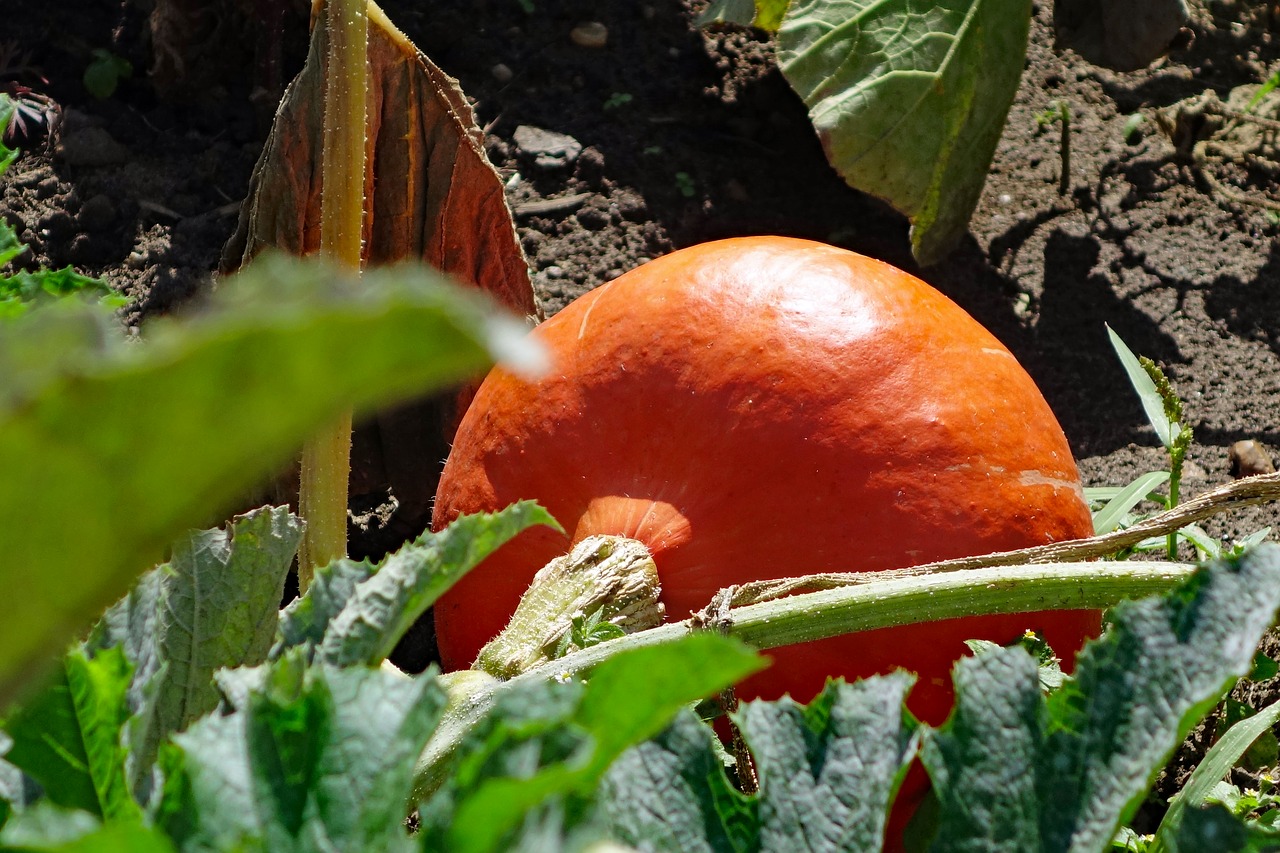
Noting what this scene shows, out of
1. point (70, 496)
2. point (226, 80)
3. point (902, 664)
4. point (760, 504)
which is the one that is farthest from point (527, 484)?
point (226, 80)

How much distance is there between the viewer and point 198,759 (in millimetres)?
837

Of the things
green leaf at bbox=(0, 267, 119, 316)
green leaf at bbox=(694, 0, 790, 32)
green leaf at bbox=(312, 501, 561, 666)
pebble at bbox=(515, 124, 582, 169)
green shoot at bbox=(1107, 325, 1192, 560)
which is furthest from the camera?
pebble at bbox=(515, 124, 582, 169)

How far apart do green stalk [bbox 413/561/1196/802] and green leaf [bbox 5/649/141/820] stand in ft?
1.92

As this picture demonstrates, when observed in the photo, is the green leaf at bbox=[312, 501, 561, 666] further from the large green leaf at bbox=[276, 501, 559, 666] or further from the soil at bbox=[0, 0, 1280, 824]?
the soil at bbox=[0, 0, 1280, 824]

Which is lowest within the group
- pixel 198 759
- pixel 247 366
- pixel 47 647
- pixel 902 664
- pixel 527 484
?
pixel 902 664

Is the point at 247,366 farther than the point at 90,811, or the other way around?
the point at 90,811

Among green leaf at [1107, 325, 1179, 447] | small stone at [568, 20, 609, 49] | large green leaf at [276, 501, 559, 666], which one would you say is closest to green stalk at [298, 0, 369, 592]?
large green leaf at [276, 501, 559, 666]

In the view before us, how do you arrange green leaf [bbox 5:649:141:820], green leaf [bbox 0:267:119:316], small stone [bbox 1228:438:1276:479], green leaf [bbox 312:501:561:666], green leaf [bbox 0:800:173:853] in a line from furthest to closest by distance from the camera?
small stone [bbox 1228:438:1276:479]
green leaf [bbox 0:267:119:316]
green leaf [bbox 312:501:561:666]
green leaf [bbox 5:649:141:820]
green leaf [bbox 0:800:173:853]

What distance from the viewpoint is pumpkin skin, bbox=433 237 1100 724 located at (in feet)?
5.95

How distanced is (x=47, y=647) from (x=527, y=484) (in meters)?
1.43

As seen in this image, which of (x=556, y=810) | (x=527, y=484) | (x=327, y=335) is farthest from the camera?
(x=527, y=484)

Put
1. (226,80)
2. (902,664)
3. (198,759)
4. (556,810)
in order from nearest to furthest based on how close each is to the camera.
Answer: (556,810), (198,759), (902,664), (226,80)

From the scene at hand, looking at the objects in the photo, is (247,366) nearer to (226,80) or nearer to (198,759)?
(198,759)

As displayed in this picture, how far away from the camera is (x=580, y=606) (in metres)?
1.79
